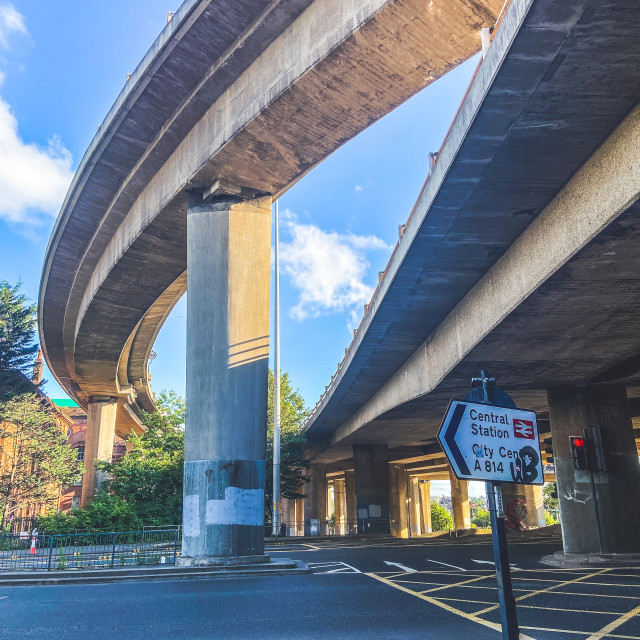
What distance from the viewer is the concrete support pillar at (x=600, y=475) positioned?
16.2 meters

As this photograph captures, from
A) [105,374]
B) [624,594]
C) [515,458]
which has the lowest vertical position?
[624,594]

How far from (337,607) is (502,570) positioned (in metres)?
5.97

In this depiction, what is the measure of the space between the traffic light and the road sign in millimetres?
13411

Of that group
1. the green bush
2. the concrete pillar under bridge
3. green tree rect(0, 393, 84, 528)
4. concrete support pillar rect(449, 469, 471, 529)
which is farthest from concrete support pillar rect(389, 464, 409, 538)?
green tree rect(0, 393, 84, 528)

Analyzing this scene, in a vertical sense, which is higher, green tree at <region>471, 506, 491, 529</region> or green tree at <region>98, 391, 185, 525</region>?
Result: green tree at <region>98, 391, 185, 525</region>

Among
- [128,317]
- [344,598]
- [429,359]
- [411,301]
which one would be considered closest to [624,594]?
[344,598]

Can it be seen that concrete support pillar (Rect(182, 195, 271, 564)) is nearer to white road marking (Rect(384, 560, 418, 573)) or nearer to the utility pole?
white road marking (Rect(384, 560, 418, 573))

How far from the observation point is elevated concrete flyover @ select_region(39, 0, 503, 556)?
1252 cm

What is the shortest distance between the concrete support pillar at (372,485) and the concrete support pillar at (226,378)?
71.7 feet

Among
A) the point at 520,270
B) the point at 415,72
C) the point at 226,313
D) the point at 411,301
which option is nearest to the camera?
the point at 520,270

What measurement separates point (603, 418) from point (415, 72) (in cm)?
1097

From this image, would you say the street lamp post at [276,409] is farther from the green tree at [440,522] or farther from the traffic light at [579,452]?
the green tree at [440,522]

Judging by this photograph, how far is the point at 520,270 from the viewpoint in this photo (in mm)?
11258

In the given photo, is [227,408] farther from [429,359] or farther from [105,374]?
[105,374]
